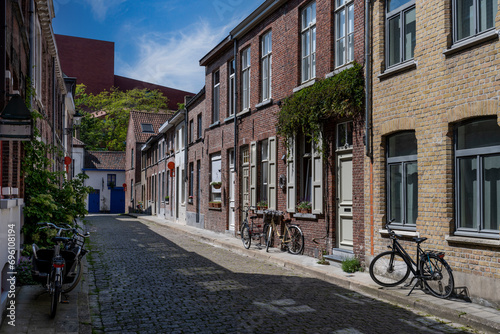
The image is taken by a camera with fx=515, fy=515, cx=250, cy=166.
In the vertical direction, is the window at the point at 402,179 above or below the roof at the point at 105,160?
below

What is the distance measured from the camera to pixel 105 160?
54.6 meters

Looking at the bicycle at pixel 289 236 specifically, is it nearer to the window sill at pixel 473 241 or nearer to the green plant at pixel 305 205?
the green plant at pixel 305 205

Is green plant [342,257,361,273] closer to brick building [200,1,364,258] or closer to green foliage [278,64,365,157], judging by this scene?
brick building [200,1,364,258]

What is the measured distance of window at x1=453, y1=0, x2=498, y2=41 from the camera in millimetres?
7523

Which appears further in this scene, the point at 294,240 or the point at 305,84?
the point at 294,240

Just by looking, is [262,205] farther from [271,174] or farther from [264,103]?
[264,103]

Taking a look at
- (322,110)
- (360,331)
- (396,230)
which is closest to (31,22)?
(322,110)

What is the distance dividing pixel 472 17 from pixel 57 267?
6929 mm

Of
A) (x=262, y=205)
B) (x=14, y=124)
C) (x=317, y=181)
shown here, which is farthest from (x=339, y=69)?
(x=14, y=124)

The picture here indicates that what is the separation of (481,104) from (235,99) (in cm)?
1128

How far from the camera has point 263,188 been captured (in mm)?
15852

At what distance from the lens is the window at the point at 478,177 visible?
7395mm

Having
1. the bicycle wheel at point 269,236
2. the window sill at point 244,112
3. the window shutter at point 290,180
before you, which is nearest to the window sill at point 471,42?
the window shutter at point 290,180

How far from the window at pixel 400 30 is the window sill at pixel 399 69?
208 millimetres
